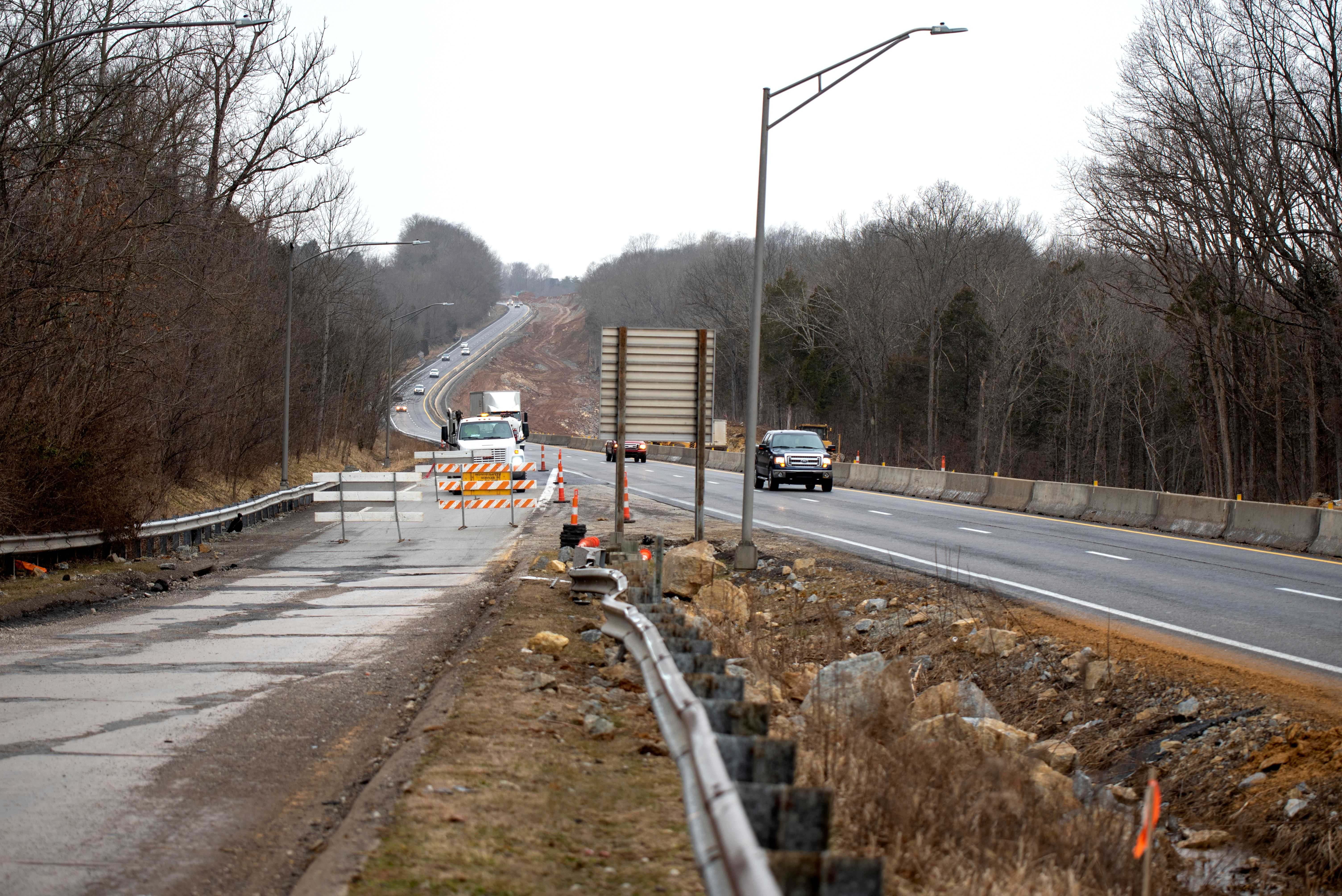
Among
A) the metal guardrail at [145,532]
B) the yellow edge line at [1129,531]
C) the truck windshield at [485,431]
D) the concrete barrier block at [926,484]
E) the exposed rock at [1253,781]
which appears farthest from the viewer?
the truck windshield at [485,431]

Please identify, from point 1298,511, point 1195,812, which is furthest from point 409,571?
point 1298,511

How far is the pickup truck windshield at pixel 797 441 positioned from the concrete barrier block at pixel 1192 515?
→ 46.3ft

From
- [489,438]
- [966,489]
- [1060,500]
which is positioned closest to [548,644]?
[1060,500]

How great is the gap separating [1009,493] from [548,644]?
24251mm

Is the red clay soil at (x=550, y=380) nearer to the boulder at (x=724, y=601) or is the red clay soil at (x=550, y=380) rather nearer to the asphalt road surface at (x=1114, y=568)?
the asphalt road surface at (x=1114, y=568)

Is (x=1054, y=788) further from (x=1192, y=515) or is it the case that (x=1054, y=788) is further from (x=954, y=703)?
(x=1192, y=515)

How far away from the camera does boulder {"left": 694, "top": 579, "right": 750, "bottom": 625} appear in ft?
44.4

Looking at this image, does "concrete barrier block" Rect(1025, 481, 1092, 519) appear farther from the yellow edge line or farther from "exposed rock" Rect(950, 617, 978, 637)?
"exposed rock" Rect(950, 617, 978, 637)

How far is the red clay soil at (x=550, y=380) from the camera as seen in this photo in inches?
5566

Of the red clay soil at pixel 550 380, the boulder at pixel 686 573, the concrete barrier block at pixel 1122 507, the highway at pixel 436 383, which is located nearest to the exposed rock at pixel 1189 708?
the boulder at pixel 686 573

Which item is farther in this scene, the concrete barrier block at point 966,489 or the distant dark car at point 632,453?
the distant dark car at point 632,453

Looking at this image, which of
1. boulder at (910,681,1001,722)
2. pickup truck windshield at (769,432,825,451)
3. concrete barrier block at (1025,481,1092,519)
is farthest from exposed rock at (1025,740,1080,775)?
pickup truck windshield at (769,432,825,451)

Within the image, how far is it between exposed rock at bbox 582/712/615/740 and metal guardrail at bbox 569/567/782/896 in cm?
41

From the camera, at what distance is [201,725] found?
718cm
